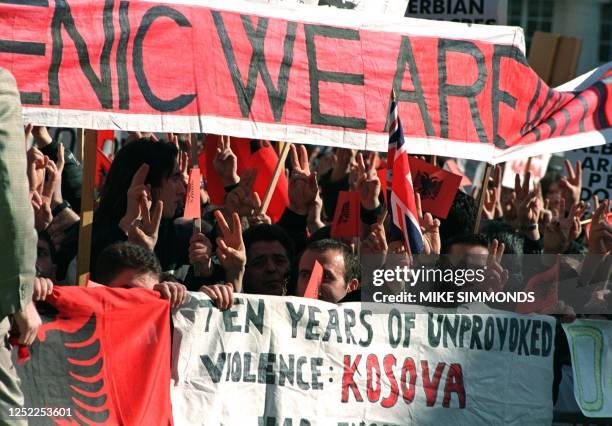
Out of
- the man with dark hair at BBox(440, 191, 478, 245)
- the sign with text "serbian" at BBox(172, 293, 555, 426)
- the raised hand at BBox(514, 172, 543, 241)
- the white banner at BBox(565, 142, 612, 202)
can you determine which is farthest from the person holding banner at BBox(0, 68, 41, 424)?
the white banner at BBox(565, 142, 612, 202)

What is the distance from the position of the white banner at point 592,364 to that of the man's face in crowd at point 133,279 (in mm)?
2087

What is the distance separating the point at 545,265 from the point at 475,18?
3.68m

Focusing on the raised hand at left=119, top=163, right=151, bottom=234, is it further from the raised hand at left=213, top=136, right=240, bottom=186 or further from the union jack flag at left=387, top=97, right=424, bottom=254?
the raised hand at left=213, top=136, right=240, bottom=186

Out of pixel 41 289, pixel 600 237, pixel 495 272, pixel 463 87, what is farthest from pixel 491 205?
pixel 41 289

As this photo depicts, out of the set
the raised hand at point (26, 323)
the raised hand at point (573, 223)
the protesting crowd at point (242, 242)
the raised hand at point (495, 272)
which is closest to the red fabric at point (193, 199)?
the protesting crowd at point (242, 242)

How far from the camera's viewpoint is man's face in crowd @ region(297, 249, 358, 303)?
20.6 ft

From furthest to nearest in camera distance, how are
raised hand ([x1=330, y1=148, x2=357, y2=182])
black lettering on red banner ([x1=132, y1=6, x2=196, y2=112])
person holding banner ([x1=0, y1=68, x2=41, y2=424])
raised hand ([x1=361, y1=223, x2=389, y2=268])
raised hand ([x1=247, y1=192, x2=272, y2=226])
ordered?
1. raised hand ([x1=330, y1=148, x2=357, y2=182])
2. raised hand ([x1=247, y1=192, x2=272, y2=226])
3. raised hand ([x1=361, y1=223, x2=389, y2=268])
4. black lettering on red banner ([x1=132, y1=6, x2=196, y2=112])
5. person holding banner ([x1=0, y1=68, x2=41, y2=424])

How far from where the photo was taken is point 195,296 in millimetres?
5594

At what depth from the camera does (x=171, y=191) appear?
6.84 meters

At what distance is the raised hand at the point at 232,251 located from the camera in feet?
19.5

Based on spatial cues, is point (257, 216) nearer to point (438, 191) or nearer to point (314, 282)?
point (438, 191)

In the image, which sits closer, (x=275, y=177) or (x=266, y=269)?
(x=266, y=269)

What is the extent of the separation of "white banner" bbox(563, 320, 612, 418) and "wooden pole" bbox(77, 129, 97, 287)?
2253 millimetres

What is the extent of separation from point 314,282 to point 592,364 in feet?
4.71
